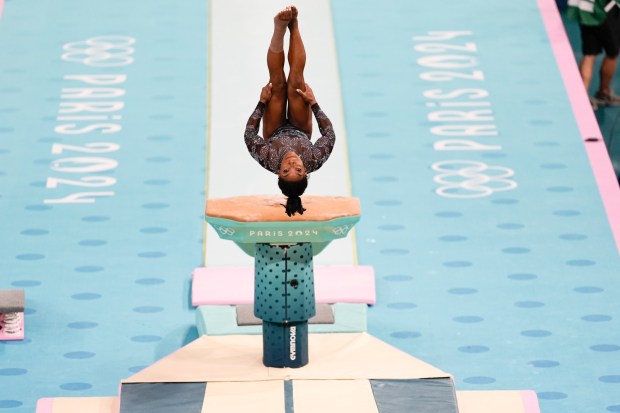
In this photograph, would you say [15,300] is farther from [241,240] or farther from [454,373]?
[454,373]

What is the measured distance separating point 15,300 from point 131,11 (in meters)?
4.45

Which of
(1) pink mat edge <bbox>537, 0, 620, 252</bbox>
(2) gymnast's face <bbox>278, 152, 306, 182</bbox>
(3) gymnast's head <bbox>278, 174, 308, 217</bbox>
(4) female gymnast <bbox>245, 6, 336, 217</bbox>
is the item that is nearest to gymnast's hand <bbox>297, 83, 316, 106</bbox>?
(4) female gymnast <bbox>245, 6, 336, 217</bbox>

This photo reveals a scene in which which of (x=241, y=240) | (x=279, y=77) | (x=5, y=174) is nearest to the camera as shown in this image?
(x=241, y=240)

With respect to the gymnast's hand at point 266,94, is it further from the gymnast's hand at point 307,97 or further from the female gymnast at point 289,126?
the gymnast's hand at point 307,97

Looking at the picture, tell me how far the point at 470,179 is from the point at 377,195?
0.69m

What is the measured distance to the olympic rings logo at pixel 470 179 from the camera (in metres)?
9.84

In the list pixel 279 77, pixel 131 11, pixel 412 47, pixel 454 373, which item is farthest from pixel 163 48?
pixel 454 373

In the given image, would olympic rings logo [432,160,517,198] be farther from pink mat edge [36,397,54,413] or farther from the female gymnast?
pink mat edge [36,397,54,413]

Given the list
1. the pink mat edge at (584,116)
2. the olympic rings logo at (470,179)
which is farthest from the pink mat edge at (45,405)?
the pink mat edge at (584,116)

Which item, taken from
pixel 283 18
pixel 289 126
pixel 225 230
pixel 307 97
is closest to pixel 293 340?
pixel 225 230

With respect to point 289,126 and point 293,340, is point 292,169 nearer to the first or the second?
point 289,126

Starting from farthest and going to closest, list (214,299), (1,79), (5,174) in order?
(1,79) → (5,174) → (214,299)

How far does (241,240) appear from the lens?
7242mm

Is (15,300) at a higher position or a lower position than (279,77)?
lower
